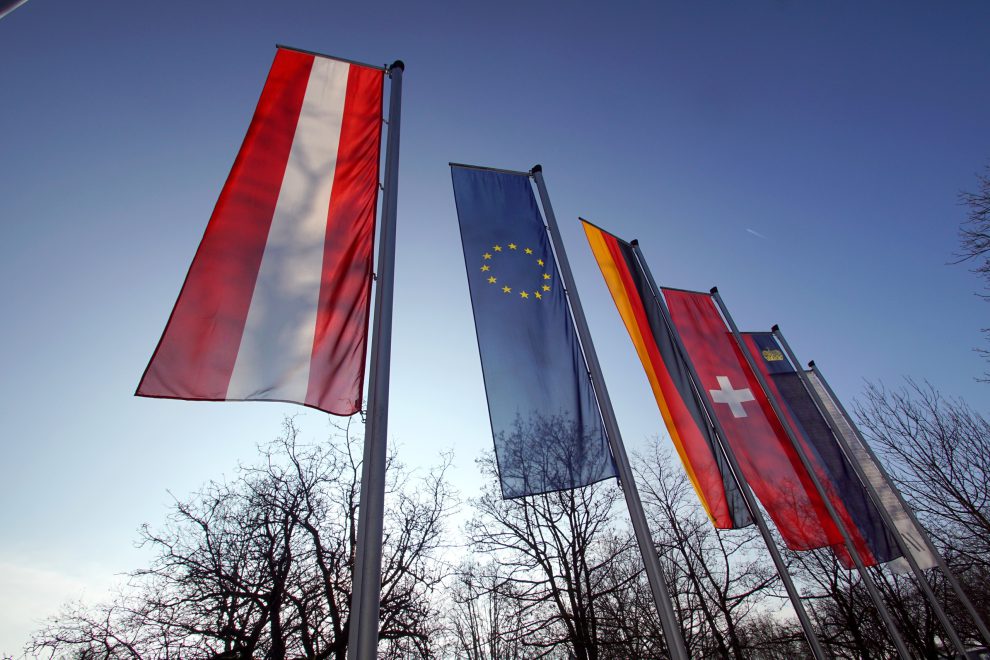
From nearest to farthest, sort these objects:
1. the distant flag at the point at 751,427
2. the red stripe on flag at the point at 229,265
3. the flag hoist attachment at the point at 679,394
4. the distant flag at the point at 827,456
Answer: the red stripe on flag at the point at 229,265, the flag hoist attachment at the point at 679,394, the distant flag at the point at 751,427, the distant flag at the point at 827,456

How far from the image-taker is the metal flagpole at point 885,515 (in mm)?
9164

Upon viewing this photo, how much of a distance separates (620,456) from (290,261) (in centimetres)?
371

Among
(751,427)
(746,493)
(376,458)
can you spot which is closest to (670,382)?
(746,493)

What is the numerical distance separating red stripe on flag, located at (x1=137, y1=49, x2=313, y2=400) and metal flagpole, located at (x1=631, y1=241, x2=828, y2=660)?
6013mm

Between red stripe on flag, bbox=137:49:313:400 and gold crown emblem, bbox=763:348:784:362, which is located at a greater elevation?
gold crown emblem, bbox=763:348:784:362

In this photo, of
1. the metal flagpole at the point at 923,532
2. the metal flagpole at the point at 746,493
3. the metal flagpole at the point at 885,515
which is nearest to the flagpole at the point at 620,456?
the metal flagpole at the point at 746,493

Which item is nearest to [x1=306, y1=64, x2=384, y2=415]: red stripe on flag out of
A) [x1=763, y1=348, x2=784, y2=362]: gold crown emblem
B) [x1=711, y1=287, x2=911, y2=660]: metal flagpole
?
[x1=711, y1=287, x2=911, y2=660]: metal flagpole

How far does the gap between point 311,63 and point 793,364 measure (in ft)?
38.4

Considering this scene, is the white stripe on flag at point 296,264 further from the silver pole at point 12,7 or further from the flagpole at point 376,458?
the silver pole at point 12,7

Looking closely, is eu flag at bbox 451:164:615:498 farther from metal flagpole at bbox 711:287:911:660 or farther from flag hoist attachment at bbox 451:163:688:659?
metal flagpole at bbox 711:287:911:660

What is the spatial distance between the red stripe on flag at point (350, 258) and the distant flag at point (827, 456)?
8.09 metres

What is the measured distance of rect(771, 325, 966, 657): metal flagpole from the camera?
30.1 feet

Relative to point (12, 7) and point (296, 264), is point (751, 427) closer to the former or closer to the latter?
point (296, 264)

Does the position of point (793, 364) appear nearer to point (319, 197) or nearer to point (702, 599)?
point (319, 197)
